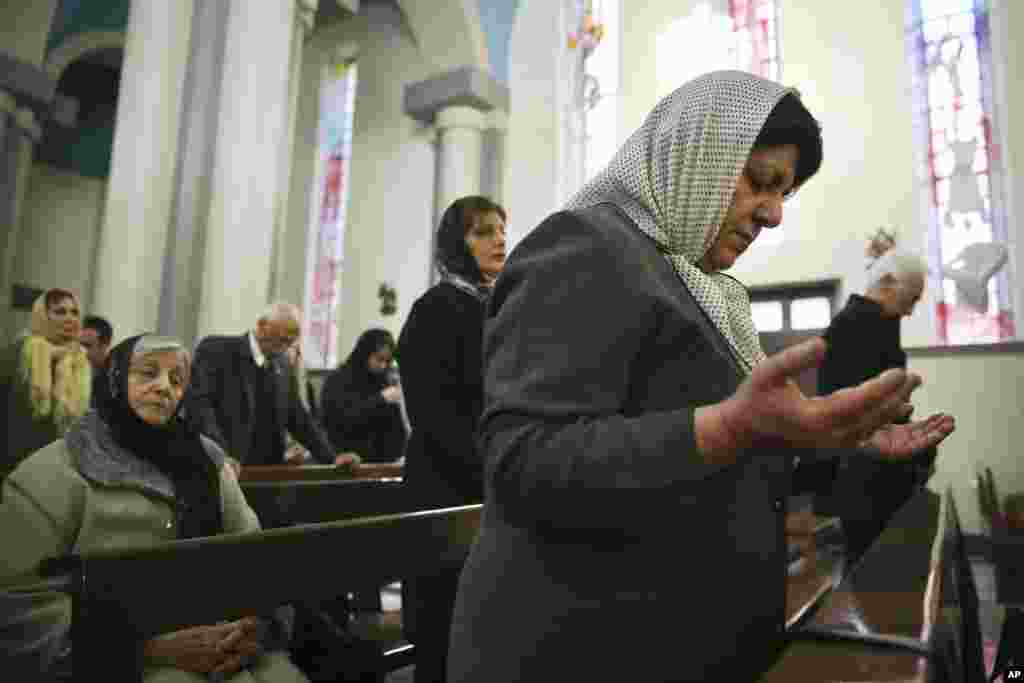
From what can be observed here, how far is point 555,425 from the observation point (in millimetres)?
782

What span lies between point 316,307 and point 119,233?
643cm

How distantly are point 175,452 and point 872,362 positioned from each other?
2324mm

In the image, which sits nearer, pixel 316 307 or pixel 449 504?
pixel 449 504

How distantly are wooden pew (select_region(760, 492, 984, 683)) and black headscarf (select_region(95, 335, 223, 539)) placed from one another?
1566 mm

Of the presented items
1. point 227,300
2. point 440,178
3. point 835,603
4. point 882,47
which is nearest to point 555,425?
point 835,603

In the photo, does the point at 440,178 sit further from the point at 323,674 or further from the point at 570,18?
the point at 323,674

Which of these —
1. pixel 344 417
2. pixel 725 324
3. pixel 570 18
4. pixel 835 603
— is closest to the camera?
pixel 725 324

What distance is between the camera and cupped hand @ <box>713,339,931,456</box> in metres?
0.65

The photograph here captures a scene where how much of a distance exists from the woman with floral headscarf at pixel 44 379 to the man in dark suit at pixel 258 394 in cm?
62

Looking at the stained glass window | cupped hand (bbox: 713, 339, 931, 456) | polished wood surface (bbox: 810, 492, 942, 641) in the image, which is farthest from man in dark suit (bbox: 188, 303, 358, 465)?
the stained glass window

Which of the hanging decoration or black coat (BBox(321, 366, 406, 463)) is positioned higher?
the hanging decoration

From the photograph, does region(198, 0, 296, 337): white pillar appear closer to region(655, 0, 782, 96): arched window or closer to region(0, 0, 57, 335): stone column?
region(0, 0, 57, 335): stone column

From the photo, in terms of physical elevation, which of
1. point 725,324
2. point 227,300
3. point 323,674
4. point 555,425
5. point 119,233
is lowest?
point 323,674

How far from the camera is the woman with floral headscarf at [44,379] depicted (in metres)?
3.58
